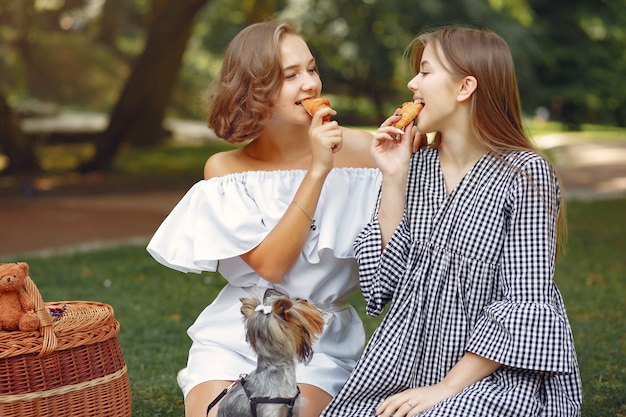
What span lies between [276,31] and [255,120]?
37 centimetres

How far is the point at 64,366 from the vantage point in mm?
3148

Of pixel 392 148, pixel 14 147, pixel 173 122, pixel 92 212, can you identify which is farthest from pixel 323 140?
pixel 173 122

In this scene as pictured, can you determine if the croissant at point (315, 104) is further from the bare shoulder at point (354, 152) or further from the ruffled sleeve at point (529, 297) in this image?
the ruffled sleeve at point (529, 297)

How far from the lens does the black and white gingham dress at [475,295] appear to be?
2.87 meters

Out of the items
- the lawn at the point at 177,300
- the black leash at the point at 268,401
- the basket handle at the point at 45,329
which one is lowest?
the lawn at the point at 177,300

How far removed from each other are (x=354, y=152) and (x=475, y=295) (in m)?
1.08

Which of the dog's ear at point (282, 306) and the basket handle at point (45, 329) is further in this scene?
the basket handle at point (45, 329)

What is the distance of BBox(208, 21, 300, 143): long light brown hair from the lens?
3580 millimetres

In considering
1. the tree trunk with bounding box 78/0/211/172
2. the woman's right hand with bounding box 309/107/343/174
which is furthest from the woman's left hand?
the tree trunk with bounding box 78/0/211/172

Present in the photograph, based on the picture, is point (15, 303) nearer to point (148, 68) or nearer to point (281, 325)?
point (281, 325)

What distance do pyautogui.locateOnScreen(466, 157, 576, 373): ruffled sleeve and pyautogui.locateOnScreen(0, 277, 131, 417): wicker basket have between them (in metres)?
1.36

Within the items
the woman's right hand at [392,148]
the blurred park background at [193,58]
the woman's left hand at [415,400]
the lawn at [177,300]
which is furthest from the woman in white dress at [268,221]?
the blurred park background at [193,58]

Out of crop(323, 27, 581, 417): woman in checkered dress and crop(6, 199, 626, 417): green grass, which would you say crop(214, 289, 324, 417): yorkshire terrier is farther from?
crop(6, 199, 626, 417): green grass

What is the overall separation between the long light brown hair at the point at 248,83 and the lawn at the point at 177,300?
166cm
